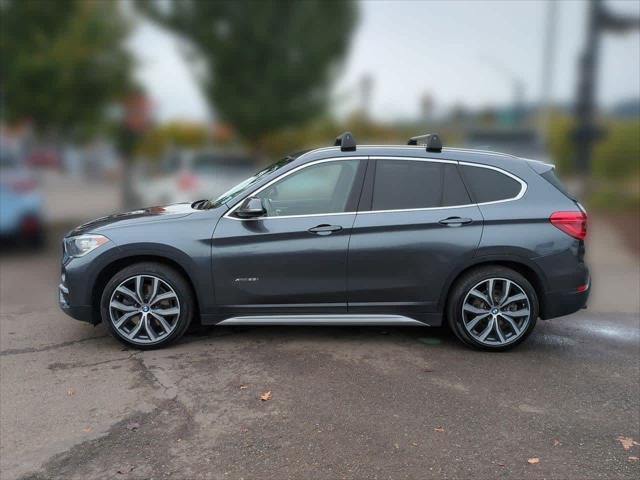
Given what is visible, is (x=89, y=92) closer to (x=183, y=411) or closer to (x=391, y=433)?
(x=183, y=411)

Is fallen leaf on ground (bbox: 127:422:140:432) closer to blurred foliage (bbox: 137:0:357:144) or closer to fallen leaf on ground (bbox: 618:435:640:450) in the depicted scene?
fallen leaf on ground (bbox: 618:435:640:450)

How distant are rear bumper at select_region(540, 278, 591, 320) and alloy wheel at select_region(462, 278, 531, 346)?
0.17 meters

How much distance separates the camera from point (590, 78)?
12.8m

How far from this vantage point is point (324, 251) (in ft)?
16.0

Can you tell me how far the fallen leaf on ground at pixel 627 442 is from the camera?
353 cm

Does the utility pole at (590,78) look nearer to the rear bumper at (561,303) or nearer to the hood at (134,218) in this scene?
the rear bumper at (561,303)

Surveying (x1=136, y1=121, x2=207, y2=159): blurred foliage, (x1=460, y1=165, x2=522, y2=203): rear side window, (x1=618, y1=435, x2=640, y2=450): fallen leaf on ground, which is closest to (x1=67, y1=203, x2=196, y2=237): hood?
(x1=460, y1=165, x2=522, y2=203): rear side window

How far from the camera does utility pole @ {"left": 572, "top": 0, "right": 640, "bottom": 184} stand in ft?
40.1

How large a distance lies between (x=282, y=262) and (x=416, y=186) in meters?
1.32

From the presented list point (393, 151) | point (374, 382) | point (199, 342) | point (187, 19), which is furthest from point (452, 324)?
point (187, 19)

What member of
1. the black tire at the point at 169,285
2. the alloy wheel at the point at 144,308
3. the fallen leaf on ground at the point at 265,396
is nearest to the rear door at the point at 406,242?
the fallen leaf on ground at the point at 265,396

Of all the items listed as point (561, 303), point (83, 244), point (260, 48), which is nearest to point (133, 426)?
point (83, 244)

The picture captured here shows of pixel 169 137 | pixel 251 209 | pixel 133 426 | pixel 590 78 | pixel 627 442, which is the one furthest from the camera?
pixel 169 137

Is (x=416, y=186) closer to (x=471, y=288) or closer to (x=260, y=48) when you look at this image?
(x=471, y=288)
